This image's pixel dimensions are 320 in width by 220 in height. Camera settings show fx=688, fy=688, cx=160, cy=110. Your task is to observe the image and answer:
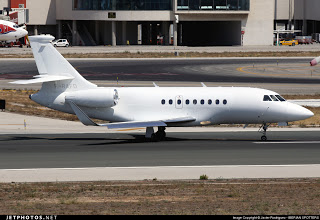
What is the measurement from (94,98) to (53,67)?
2.99 meters

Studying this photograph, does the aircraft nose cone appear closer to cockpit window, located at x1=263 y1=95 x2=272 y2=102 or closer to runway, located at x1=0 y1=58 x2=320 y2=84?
cockpit window, located at x1=263 y1=95 x2=272 y2=102

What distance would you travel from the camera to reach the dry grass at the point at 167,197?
20.6m

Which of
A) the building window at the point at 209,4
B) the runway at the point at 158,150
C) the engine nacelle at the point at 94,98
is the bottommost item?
the runway at the point at 158,150

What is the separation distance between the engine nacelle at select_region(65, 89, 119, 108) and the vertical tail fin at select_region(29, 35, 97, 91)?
63cm

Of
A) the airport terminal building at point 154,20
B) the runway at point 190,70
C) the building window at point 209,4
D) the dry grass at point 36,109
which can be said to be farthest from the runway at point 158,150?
the building window at point 209,4

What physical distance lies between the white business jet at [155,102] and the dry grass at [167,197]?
35.5 ft

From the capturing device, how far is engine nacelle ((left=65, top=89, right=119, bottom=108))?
3838 centimetres

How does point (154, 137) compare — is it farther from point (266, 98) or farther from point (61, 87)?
point (266, 98)

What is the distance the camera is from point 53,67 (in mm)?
38812

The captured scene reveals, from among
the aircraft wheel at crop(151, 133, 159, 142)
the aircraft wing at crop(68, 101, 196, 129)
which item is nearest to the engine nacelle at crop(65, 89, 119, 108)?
the aircraft wing at crop(68, 101, 196, 129)

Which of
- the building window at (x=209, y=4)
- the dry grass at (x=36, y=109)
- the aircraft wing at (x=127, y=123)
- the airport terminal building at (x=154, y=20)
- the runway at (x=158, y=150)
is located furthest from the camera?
the airport terminal building at (x=154, y=20)

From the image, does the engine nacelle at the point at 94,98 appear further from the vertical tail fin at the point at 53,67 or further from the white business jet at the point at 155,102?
the vertical tail fin at the point at 53,67

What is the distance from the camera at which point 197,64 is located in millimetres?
92375

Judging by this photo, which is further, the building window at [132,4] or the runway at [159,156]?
the building window at [132,4]
